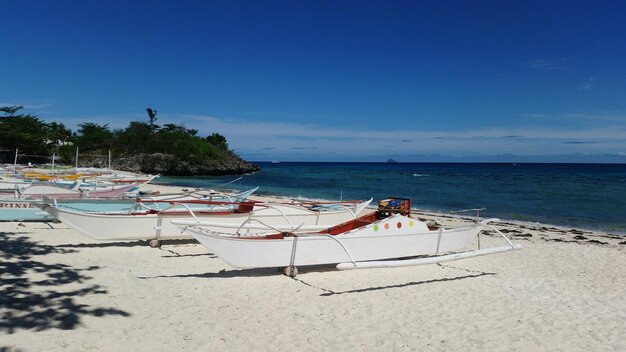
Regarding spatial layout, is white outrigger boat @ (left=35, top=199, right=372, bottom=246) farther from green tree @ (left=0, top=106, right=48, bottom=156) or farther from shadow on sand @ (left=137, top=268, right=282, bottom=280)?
green tree @ (left=0, top=106, right=48, bottom=156)

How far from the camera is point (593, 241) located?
46.9 ft

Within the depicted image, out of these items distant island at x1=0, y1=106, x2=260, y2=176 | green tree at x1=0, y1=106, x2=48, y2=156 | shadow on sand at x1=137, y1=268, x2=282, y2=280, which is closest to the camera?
shadow on sand at x1=137, y1=268, x2=282, y2=280

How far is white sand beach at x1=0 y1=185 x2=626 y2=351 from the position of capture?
5125 millimetres

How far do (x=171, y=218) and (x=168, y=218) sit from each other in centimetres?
10

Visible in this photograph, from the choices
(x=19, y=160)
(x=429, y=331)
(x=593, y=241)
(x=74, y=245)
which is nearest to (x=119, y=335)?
(x=429, y=331)

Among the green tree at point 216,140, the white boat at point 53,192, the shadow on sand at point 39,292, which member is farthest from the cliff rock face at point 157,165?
the shadow on sand at point 39,292

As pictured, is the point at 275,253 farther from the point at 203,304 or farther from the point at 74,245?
the point at 74,245

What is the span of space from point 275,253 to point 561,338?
14.9ft

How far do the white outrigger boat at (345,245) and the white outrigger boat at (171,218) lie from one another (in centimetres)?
56

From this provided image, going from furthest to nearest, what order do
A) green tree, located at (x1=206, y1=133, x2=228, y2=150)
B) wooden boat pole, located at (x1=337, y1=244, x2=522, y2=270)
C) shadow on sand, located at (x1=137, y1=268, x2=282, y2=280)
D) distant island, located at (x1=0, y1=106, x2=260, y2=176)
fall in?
green tree, located at (x1=206, y1=133, x2=228, y2=150) < distant island, located at (x1=0, y1=106, x2=260, y2=176) < shadow on sand, located at (x1=137, y1=268, x2=282, y2=280) < wooden boat pole, located at (x1=337, y1=244, x2=522, y2=270)

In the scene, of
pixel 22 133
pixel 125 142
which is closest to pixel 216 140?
pixel 125 142

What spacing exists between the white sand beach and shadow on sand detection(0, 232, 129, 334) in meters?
0.02

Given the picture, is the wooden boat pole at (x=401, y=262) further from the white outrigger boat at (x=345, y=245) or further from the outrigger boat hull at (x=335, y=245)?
the outrigger boat hull at (x=335, y=245)

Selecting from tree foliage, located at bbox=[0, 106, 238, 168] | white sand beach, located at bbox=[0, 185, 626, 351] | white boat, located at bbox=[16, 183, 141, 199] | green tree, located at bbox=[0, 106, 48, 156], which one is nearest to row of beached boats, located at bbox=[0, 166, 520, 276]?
white sand beach, located at bbox=[0, 185, 626, 351]
